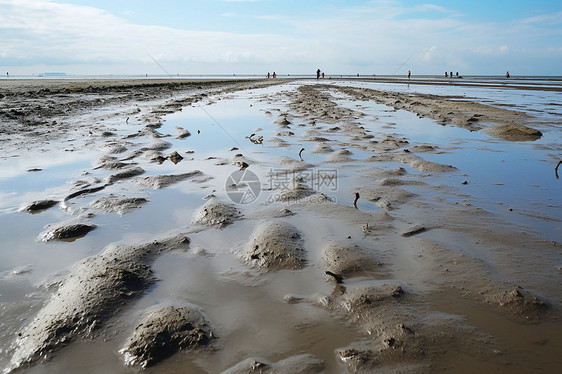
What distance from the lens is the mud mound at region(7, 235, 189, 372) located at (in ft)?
9.00

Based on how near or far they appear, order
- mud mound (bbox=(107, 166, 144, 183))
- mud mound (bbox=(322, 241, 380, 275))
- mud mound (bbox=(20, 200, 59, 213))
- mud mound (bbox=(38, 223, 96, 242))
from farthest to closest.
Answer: mud mound (bbox=(107, 166, 144, 183)), mud mound (bbox=(20, 200, 59, 213)), mud mound (bbox=(38, 223, 96, 242)), mud mound (bbox=(322, 241, 380, 275))

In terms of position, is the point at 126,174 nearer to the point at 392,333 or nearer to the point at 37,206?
the point at 37,206

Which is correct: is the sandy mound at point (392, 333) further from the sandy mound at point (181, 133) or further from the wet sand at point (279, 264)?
the sandy mound at point (181, 133)

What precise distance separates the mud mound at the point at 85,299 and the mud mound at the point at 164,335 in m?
0.45

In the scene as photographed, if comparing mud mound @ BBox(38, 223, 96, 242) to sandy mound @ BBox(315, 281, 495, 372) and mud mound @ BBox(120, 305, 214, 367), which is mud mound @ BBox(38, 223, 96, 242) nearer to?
mud mound @ BBox(120, 305, 214, 367)

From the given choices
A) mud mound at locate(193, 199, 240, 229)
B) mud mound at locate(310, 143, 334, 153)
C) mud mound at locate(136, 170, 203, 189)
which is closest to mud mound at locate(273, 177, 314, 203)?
mud mound at locate(193, 199, 240, 229)

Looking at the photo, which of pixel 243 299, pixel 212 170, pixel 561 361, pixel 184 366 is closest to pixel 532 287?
pixel 561 361

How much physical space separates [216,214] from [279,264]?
176 cm

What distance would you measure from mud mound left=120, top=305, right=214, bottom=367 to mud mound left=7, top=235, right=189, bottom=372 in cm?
45

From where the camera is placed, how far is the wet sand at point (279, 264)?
2.70 m

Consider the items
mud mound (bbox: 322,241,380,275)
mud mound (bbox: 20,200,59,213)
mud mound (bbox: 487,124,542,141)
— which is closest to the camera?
mud mound (bbox: 322,241,380,275)

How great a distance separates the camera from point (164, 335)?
9.16 ft

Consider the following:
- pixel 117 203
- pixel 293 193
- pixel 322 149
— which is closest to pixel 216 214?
pixel 293 193

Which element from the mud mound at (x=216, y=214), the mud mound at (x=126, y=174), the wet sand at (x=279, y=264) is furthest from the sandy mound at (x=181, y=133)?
the mud mound at (x=216, y=214)
